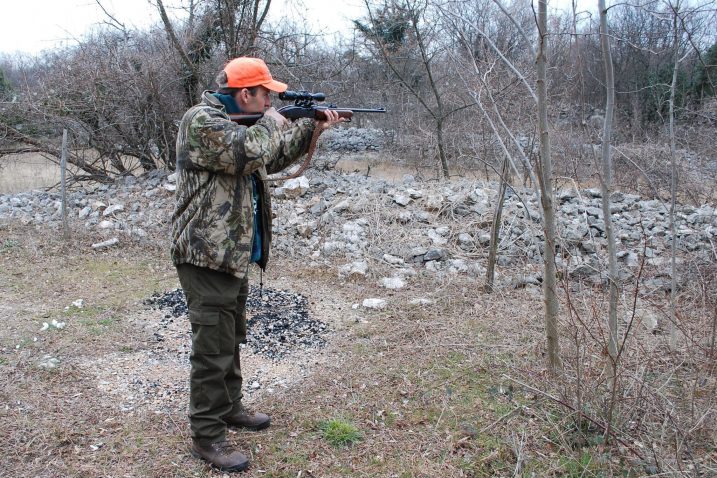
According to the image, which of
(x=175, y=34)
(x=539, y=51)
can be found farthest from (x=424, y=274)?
(x=175, y=34)

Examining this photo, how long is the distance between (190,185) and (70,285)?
3884mm

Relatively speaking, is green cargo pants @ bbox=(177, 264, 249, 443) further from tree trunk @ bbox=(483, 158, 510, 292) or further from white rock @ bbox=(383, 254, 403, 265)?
white rock @ bbox=(383, 254, 403, 265)

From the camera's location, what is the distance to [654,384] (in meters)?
3.27

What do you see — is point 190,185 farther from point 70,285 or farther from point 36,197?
point 36,197

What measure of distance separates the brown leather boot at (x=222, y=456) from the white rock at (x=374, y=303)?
101 inches

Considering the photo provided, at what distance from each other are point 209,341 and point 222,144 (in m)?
0.95

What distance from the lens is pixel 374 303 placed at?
212 inches

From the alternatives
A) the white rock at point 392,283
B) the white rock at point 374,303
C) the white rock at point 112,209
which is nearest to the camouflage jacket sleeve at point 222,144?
the white rock at point 374,303

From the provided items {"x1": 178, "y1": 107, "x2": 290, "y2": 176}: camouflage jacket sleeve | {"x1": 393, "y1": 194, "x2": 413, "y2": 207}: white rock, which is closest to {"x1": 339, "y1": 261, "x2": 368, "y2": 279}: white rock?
{"x1": 393, "y1": 194, "x2": 413, "y2": 207}: white rock

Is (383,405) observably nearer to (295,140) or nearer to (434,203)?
(295,140)

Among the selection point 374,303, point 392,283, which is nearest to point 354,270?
point 392,283

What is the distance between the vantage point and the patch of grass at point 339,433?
3.16 meters

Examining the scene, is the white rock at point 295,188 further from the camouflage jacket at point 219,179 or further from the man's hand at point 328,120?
the camouflage jacket at point 219,179

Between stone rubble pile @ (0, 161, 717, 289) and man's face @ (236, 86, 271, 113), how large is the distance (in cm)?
339
